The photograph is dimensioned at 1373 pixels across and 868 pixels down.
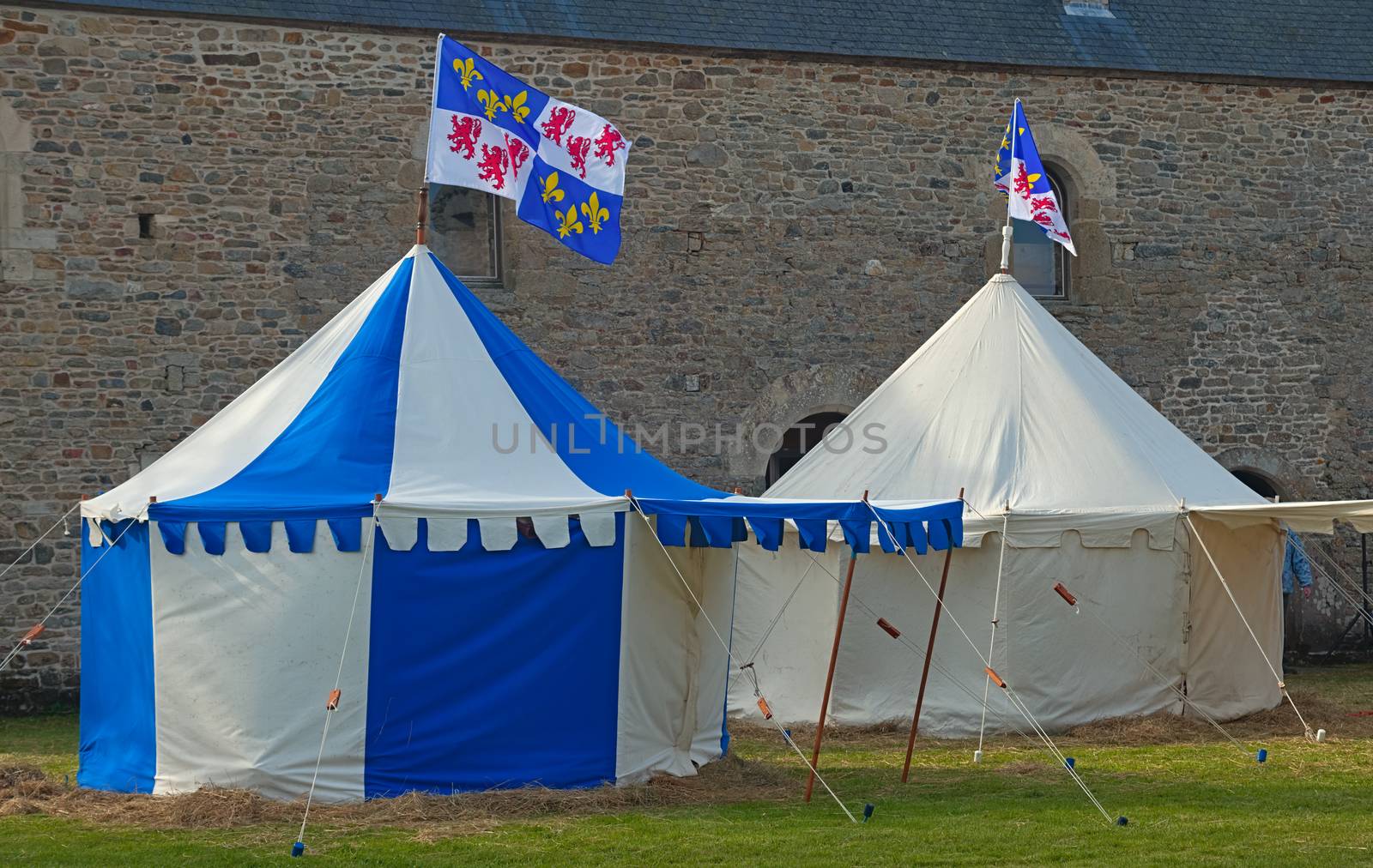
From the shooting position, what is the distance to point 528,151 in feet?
23.4

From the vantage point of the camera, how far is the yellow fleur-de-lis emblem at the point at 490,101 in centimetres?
701

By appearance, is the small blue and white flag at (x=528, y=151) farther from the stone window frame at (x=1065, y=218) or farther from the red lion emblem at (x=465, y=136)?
the stone window frame at (x=1065, y=218)

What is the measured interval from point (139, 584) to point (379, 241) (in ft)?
15.2

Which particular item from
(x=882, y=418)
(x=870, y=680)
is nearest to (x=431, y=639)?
(x=870, y=680)

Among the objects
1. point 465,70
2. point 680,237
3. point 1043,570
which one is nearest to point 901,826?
point 1043,570

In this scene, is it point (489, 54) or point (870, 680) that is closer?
point (870, 680)

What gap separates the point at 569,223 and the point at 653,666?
2136 mm

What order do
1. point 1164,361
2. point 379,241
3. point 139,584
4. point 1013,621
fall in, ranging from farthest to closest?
point 1164,361, point 379,241, point 1013,621, point 139,584

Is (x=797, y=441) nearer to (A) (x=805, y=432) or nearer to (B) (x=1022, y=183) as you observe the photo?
(A) (x=805, y=432)

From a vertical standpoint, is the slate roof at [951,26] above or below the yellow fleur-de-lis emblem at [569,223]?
above

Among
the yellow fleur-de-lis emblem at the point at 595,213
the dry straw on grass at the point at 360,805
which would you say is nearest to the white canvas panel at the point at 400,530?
the dry straw on grass at the point at 360,805

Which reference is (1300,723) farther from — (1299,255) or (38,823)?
(38,823)

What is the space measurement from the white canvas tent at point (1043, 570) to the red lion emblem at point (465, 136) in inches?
122

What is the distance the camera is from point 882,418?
9320mm
